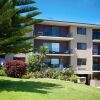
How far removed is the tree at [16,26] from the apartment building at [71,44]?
24144mm

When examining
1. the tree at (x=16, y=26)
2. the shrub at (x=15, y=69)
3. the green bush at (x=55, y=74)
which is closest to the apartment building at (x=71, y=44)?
the green bush at (x=55, y=74)

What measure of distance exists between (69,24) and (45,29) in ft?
12.0

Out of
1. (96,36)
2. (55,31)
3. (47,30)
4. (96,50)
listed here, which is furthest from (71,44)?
(96,50)

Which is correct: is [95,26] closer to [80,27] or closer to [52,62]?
[80,27]

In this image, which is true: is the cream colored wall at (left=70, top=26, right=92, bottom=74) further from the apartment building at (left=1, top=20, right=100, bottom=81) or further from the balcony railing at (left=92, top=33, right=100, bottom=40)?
the balcony railing at (left=92, top=33, right=100, bottom=40)

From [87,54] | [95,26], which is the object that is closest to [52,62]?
[87,54]

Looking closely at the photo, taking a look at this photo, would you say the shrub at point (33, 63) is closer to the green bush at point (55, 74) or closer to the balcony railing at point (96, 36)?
the green bush at point (55, 74)

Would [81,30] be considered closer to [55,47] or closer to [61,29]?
[61,29]

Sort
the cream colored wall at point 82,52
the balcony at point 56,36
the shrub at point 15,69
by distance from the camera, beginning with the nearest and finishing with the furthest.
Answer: the shrub at point 15,69, the balcony at point 56,36, the cream colored wall at point 82,52

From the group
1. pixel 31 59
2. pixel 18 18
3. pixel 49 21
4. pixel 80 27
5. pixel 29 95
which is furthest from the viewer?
pixel 80 27

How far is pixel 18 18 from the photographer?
17.6m

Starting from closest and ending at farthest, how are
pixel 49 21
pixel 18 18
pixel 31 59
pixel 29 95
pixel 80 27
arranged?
pixel 29 95
pixel 18 18
pixel 31 59
pixel 49 21
pixel 80 27

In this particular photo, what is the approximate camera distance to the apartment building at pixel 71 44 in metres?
43.6

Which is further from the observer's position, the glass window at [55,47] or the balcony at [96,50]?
the balcony at [96,50]
